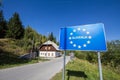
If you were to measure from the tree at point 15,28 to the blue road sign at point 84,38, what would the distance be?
147ft

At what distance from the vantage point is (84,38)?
769cm

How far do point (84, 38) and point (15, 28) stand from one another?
4648cm

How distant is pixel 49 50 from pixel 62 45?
142 feet

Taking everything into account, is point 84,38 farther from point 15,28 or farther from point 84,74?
point 15,28

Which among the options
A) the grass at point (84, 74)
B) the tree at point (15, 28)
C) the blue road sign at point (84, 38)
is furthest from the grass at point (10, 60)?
the tree at point (15, 28)

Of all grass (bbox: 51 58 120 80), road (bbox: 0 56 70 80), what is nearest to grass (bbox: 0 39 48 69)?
road (bbox: 0 56 70 80)

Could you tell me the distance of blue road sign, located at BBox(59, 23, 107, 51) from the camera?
701cm

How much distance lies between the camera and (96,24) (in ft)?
23.8

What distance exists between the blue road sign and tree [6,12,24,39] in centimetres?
4474

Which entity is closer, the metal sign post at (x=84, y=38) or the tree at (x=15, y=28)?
the metal sign post at (x=84, y=38)

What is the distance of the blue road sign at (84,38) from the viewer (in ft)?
23.0

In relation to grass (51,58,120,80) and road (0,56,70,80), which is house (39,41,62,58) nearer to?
grass (51,58,120,80)

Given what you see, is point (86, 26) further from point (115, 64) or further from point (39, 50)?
point (39, 50)

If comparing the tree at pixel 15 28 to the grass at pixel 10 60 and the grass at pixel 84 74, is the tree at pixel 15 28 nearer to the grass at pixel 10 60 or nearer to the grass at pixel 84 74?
the grass at pixel 10 60
